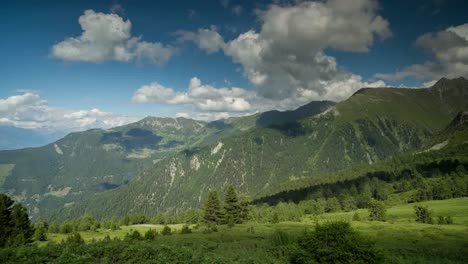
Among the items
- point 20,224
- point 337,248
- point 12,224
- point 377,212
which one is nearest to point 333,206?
point 377,212

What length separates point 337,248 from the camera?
31172 mm

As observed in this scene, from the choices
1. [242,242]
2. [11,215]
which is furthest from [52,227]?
[242,242]

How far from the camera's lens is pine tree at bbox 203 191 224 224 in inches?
4096

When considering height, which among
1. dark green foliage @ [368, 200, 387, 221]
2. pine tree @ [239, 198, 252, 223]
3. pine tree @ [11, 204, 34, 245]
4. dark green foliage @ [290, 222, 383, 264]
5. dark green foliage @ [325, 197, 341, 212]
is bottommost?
dark green foliage @ [325, 197, 341, 212]

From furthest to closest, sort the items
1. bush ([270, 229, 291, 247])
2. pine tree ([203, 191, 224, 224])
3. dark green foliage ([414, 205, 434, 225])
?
dark green foliage ([414, 205, 434, 225]), pine tree ([203, 191, 224, 224]), bush ([270, 229, 291, 247])

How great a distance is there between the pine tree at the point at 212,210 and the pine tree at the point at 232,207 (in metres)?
2.45

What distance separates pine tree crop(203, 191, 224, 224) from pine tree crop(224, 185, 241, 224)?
2447 mm

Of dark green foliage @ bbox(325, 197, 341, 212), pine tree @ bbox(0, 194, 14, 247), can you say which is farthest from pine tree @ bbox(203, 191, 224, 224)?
dark green foliage @ bbox(325, 197, 341, 212)

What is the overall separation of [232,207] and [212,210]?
262 inches

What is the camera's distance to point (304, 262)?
32281mm

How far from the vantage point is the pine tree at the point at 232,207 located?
10494 centimetres

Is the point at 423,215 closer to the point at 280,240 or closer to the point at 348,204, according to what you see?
the point at 348,204

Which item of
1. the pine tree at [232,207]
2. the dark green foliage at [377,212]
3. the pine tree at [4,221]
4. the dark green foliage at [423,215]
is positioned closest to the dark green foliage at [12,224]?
the pine tree at [4,221]

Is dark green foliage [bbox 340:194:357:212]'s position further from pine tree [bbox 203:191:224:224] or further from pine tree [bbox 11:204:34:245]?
pine tree [bbox 11:204:34:245]
